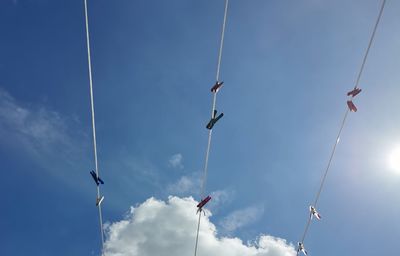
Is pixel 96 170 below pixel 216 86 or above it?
below

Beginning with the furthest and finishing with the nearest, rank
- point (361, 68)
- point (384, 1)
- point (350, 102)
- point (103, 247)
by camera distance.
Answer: point (103, 247)
point (350, 102)
point (361, 68)
point (384, 1)

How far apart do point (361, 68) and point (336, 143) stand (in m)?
5.63

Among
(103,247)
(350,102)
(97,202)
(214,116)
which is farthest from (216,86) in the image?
(103,247)

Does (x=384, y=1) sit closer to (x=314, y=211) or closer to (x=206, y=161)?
(x=206, y=161)

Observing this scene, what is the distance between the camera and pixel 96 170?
22.2 meters

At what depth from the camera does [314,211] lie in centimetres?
2825

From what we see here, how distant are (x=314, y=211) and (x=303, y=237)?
198cm

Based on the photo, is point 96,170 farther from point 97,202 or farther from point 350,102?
point 350,102

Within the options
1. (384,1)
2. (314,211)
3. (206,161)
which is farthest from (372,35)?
(314,211)

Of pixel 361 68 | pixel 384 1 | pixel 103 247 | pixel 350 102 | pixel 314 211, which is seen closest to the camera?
pixel 384 1

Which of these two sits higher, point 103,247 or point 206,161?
point 206,161

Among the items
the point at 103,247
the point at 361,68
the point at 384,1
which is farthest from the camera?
the point at 103,247

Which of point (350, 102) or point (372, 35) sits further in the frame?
point (350, 102)

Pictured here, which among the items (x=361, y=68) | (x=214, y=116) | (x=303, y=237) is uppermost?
(x=214, y=116)
